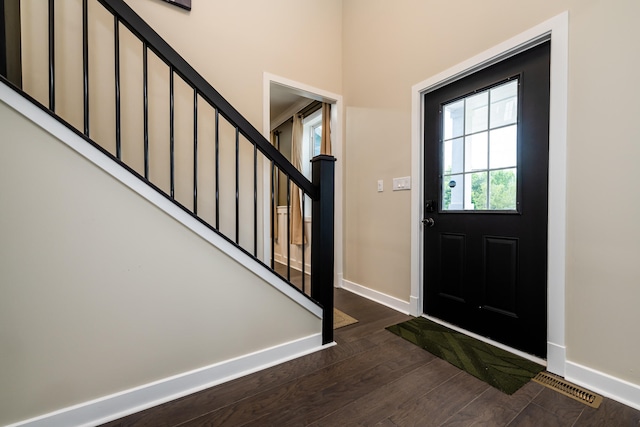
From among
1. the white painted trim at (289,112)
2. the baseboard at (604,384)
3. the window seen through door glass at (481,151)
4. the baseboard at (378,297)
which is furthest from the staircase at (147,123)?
the white painted trim at (289,112)

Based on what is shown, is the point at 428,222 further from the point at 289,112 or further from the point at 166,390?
the point at 289,112

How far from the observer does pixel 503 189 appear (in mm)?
1675

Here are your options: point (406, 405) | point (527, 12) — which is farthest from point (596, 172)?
point (406, 405)

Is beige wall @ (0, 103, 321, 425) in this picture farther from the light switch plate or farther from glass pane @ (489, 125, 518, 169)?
glass pane @ (489, 125, 518, 169)

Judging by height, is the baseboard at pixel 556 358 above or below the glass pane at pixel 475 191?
below

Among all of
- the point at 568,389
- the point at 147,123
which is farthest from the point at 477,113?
the point at 147,123

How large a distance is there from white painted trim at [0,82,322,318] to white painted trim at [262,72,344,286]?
939 mm

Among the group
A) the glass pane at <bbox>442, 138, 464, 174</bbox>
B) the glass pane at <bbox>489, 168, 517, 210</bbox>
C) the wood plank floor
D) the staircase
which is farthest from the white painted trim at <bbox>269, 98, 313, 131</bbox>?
the wood plank floor

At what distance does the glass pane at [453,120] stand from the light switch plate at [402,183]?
427mm

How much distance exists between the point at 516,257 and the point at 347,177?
173 centimetres

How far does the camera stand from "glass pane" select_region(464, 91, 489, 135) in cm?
178

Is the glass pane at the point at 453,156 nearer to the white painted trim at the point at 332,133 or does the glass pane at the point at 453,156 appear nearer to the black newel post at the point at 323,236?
the black newel post at the point at 323,236

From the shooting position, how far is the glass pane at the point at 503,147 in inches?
63.9

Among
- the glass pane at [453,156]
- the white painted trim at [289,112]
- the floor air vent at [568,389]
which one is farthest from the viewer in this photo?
the white painted trim at [289,112]
